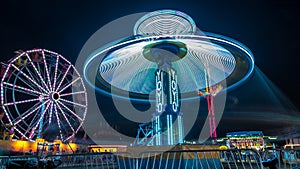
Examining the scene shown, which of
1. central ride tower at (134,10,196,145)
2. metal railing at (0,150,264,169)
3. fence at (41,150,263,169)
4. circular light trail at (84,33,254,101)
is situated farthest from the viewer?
central ride tower at (134,10,196,145)

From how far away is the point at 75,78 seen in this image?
24172mm

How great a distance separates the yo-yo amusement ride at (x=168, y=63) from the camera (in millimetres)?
12375

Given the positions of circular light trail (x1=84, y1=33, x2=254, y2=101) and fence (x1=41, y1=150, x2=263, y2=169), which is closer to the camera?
fence (x1=41, y1=150, x2=263, y2=169)

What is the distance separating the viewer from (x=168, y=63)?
15.0m

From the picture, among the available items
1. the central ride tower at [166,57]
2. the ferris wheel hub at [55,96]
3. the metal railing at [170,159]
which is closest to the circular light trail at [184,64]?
the central ride tower at [166,57]

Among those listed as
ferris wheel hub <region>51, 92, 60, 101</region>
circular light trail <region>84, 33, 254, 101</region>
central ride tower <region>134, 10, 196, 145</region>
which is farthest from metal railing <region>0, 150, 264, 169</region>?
ferris wheel hub <region>51, 92, 60, 101</region>

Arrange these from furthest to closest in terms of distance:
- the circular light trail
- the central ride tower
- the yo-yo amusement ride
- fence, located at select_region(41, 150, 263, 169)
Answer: the central ride tower, the yo-yo amusement ride, the circular light trail, fence, located at select_region(41, 150, 263, 169)

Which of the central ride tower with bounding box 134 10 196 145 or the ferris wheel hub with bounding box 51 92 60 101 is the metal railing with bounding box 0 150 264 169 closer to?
the central ride tower with bounding box 134 10 196 145

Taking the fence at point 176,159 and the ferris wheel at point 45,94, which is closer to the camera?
the fence at point 176,159

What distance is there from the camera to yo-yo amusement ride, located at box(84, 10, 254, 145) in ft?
40.6

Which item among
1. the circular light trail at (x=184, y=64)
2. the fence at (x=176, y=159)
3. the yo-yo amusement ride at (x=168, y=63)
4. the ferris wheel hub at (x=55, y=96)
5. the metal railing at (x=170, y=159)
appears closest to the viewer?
the metal railing at (x=170, y=159)

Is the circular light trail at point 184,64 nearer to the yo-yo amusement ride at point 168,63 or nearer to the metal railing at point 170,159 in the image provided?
the yo-yo amusement ride at point 168,63

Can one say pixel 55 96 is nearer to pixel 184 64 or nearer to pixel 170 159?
pixel 184 64

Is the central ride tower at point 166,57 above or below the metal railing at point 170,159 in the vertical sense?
above
